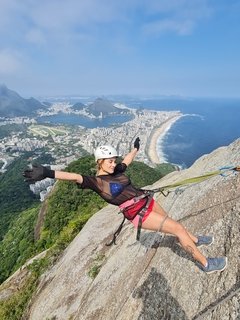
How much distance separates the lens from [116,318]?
24.7ft

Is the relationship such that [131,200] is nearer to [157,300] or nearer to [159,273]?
[159,273]

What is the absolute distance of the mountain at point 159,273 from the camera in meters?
6.19

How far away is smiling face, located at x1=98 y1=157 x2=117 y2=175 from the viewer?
6781 millimetres

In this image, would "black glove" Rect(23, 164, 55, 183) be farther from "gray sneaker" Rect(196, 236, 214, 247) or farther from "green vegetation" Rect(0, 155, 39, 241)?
"green vegetation" Rect(0, 155, 39, 241)

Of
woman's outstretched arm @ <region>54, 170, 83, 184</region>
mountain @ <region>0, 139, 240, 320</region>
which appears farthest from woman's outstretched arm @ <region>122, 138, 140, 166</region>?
mountain @ <region>0, 139, 240, 320</region>

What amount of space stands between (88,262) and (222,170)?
17.8ft

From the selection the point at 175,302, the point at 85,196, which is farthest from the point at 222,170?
the point at 85,196

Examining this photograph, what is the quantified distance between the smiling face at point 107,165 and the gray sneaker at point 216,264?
2331 millimetres

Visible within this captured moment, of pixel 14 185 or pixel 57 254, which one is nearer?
pixel 57 254

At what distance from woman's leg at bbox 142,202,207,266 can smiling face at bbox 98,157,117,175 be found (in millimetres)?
1070

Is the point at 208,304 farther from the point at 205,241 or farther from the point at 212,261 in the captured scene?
the point at 205,241

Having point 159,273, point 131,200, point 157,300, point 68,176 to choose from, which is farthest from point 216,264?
point 68,176

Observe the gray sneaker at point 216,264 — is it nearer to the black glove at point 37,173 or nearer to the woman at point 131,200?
the woman at point 131,200

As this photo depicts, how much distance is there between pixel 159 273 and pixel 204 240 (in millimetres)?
1204
